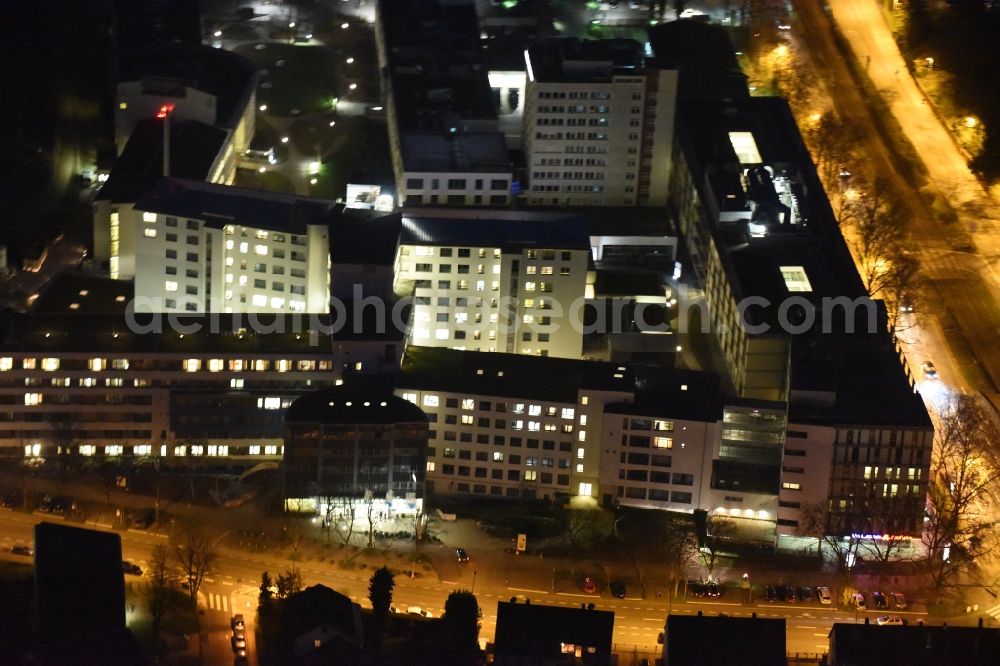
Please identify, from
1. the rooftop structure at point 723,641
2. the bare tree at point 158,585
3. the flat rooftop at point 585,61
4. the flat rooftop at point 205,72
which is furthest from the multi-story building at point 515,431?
the flat rooftop at point 205,72

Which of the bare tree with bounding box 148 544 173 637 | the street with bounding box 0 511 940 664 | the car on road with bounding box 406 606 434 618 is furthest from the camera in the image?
the car on road with bounding box 406 606 434 618

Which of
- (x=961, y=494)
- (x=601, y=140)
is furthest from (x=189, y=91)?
(x=961, y=494)

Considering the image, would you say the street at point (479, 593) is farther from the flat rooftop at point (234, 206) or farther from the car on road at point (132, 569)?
the flat rooftop at point (234, 206)

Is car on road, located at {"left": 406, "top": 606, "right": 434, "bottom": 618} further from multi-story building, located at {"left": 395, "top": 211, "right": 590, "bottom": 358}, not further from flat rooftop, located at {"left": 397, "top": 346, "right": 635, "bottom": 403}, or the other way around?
multi-story building, located at {"left": 395, "top": 211, "right": 590, "bottom": 358}

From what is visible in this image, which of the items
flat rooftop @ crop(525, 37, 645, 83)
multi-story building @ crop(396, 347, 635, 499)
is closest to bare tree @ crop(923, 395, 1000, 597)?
multi-story building @ crop(396, 347, 635, 499)

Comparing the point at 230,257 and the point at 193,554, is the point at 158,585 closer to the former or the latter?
the point at 193,554
